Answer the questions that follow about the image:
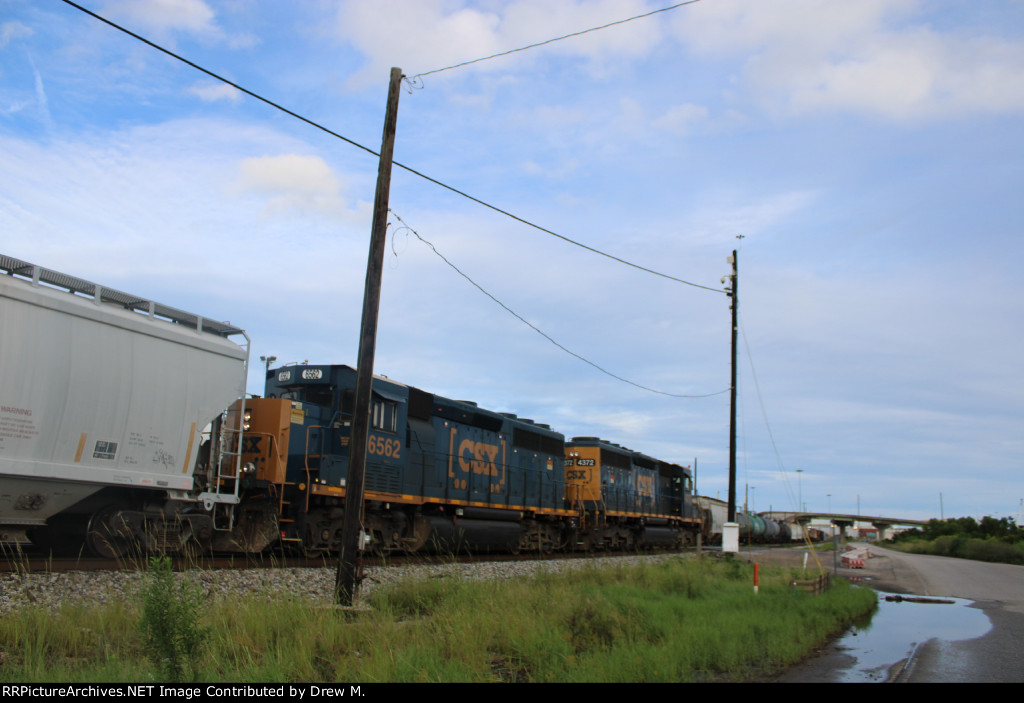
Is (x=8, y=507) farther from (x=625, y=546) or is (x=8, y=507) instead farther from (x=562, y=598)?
(x=625, y=546)

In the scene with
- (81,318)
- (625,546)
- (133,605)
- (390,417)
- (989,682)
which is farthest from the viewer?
(625,546)

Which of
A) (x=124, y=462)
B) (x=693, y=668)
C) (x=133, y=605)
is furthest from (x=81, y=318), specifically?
(x=693, y=668)

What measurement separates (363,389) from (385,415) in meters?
6.03

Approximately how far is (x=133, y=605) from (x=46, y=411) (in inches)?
123

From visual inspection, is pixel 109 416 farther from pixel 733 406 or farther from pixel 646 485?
pixel 646 485

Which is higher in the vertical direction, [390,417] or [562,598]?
[390,417]

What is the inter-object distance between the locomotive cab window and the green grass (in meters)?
4.96

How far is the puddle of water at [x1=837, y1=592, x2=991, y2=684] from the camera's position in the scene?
338 inches

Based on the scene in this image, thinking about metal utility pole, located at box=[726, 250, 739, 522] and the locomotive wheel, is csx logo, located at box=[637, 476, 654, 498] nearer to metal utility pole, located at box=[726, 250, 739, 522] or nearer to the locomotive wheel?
metal utility pole, located at box=[726, 250, 739, 522]

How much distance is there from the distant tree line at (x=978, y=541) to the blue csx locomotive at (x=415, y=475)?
28.3 meters

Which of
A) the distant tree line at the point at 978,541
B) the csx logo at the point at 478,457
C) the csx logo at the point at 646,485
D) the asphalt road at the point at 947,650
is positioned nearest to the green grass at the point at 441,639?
the asphalt road at the point at 947,650

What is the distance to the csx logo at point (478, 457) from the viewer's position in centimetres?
1914

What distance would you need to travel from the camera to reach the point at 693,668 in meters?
7.86

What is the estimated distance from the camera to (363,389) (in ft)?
33.3
